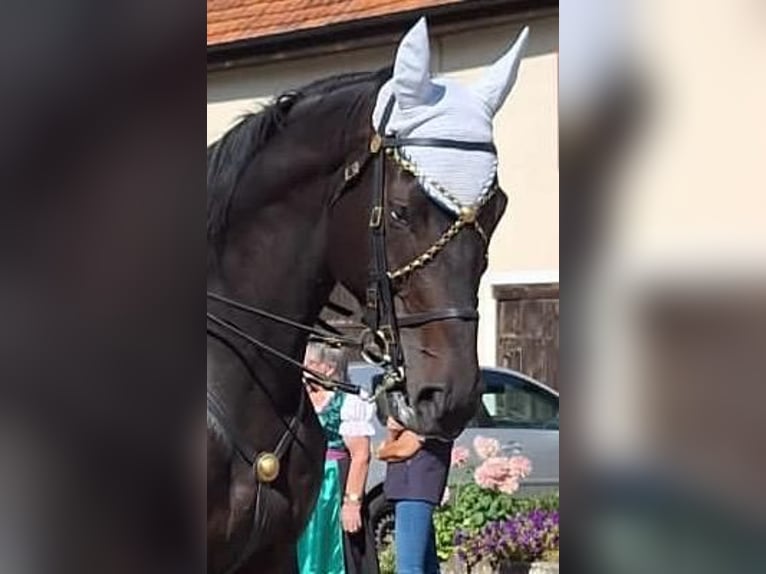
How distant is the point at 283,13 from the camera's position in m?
11.1

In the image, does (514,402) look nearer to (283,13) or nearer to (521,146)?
(521,146)

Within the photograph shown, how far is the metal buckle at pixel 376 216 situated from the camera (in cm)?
314

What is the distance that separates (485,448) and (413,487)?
1.32m

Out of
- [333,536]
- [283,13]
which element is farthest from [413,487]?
[283,13]

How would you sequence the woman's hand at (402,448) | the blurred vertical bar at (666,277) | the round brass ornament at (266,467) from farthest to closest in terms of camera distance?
the woman's hand at (402,448) < the round brass ornament at (266,467) < the blurred vertical bar at (666,277)

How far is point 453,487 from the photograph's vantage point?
686cm

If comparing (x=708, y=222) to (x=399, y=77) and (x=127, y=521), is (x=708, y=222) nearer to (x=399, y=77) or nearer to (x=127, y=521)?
(x=127, y=521)

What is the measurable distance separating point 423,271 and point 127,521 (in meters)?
2.28

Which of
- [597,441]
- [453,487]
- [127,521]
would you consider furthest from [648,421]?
[453,487]

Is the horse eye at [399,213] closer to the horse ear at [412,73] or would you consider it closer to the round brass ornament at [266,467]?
the horse ear at [412,73]

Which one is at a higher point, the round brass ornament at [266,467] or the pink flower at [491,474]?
the round brass ornament at [266,467]

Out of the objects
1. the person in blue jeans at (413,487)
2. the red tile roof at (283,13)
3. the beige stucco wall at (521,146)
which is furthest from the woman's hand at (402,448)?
the red tile roof at (283,13)

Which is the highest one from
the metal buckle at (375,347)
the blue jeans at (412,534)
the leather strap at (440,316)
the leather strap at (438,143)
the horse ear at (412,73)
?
the horse ear at (412,73)

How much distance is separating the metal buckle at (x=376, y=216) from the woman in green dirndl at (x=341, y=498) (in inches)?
97.7
